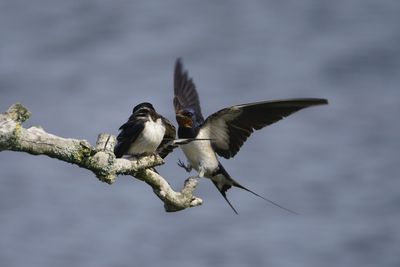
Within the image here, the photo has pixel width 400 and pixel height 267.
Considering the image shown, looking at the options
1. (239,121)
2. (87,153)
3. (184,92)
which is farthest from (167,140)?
(184,92)

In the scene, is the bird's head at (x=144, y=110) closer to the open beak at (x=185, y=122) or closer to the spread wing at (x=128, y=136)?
the spread wing at (x=128, y=136)

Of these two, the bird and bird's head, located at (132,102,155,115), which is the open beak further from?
bird's head, located at (132,102,155,115)

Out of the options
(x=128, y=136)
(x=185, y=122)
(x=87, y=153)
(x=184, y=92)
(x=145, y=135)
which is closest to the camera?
(x=87, y=153)

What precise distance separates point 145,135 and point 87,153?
85 centimetres

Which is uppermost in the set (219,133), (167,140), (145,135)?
(145,135)

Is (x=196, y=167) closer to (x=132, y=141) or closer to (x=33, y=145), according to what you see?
(x=132, y=141)

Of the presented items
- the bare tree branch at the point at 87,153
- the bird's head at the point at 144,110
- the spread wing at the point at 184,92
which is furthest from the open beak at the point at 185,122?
the bare tree branch at the point at 87,153

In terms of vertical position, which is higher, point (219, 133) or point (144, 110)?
point (144, 110)

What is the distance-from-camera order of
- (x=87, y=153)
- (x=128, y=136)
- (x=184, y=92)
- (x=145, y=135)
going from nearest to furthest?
(x=87, y=153)
(x=145, y=135)
(x=128, y=136)
(x=184, y=92)

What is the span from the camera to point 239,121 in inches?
192

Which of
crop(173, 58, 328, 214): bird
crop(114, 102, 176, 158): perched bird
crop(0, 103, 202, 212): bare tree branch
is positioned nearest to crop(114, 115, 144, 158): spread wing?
crop(114, 102, 176, 158): perched bird

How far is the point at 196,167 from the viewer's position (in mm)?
4973

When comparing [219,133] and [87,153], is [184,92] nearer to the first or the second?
[219,133]

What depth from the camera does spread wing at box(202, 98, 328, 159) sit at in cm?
459
